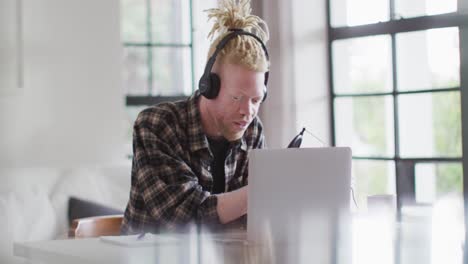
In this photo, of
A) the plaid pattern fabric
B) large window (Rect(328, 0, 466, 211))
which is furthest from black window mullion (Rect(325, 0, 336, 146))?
the plaid pattern fabric

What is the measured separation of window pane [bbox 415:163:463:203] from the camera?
3612 millimetres

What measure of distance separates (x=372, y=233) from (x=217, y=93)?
0.59 meters

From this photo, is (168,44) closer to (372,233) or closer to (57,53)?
(57,53)

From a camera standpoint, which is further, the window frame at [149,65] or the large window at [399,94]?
the window frame at [149,65]

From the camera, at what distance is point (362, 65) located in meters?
4.04

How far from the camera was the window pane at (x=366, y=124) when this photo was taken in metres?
3.91

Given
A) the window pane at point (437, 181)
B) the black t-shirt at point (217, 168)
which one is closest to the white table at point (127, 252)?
the black t-shirt at point (217, 168)

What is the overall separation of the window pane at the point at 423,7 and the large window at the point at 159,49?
0.94 metres

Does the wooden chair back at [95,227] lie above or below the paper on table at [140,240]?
below

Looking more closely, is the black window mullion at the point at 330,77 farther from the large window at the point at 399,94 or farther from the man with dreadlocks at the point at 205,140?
the man with dreadlocks at the point at 205,140

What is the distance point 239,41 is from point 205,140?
0.27m

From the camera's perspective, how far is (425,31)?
3.71 m

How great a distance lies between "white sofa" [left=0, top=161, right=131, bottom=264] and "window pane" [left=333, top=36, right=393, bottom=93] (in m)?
1.11

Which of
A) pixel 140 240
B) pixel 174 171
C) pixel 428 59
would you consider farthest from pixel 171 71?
pixel 140 240
